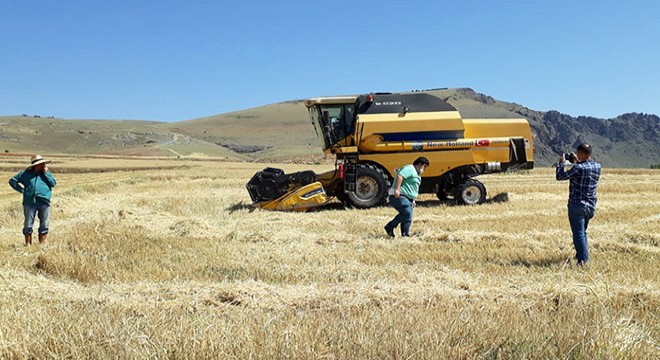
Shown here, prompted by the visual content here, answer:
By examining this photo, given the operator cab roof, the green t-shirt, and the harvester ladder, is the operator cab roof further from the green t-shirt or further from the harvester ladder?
the green t-shirt

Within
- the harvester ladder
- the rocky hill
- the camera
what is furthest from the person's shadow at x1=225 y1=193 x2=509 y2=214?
the rocky hill

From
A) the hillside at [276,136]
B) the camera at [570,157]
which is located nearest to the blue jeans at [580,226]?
the camera at [570,157]

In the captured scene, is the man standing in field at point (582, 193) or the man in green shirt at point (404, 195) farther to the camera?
the man in green shirt at point (404, 195)

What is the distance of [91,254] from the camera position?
6965mm

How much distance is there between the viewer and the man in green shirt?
8.65 m

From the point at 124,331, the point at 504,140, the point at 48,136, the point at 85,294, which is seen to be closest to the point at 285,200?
the point at 504,140

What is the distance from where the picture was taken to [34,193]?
8250mm

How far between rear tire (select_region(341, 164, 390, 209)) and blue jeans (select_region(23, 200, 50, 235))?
6.95 meters

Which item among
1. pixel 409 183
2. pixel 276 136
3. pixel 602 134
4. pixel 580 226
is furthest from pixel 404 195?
pixel 602 134

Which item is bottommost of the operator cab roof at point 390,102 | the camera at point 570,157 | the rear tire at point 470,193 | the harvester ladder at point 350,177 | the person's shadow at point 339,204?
the person's shadow at point 339,204

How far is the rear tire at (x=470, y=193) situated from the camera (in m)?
13.5

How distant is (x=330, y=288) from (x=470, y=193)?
9252mm

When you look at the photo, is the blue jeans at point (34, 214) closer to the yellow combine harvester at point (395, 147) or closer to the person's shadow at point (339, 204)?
the person's shadow at point (339, 204)

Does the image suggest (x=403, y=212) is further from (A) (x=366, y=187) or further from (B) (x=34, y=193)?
(B) (x=34, y=193)
